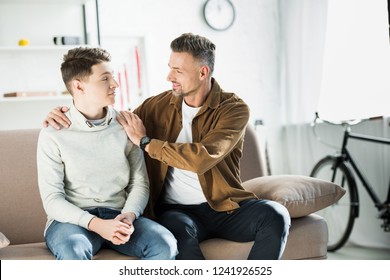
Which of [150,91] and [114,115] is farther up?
[114,115]

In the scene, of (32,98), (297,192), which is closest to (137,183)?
(297,192)

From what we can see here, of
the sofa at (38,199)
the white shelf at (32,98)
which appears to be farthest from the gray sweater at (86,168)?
the white shelf at (32,98)

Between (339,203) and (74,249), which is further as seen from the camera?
(339,203)

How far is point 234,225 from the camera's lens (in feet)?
5.82

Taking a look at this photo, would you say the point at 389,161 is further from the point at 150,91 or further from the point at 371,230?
the point at 150,91

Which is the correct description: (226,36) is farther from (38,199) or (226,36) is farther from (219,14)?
(38,199)

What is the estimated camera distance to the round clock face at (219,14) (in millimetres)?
3477

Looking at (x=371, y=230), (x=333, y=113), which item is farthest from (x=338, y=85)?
(x=371, y=230)

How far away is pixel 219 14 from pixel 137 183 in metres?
1.90

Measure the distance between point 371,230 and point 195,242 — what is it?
189 centimetres

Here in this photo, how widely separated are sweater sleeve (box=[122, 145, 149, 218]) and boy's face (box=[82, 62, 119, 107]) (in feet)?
0.56

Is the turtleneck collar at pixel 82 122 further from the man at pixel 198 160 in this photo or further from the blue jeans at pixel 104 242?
the blue jeans at pixel 104 242

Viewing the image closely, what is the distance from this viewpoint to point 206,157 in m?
1.68

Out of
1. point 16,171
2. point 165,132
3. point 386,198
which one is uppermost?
point 165,132
